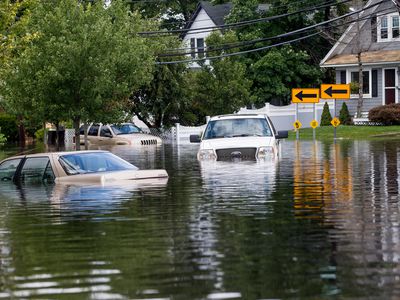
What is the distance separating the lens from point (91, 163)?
73.0 ft

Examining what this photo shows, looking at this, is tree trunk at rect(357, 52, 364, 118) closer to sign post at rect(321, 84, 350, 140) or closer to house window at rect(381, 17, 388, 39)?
house window at rect(381, 17, 388, 39)

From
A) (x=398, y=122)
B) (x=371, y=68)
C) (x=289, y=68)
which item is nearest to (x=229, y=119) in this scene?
(x=398, y=122)

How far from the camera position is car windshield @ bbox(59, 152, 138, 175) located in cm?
2197

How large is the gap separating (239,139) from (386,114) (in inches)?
1101

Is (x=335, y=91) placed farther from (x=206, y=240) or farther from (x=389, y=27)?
(x=206, y=240)

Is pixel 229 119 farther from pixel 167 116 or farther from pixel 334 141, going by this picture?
pixel 167 116

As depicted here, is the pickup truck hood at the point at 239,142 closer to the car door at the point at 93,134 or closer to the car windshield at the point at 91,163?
the car windshield at the point at 91,163

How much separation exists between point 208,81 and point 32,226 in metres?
51.2

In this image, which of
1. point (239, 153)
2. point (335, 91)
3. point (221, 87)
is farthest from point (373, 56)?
point (239, 153)

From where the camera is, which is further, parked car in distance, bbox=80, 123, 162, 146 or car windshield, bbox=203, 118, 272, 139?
parked car in distance, bbox=80, 123, 162, 146

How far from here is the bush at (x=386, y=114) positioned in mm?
56281

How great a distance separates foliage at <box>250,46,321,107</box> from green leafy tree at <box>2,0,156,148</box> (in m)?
28.2

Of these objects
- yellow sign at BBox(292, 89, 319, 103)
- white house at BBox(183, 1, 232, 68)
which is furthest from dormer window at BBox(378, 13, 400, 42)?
white house at BBox(183, 1, 232, 68)

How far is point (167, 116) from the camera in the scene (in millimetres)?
67250
